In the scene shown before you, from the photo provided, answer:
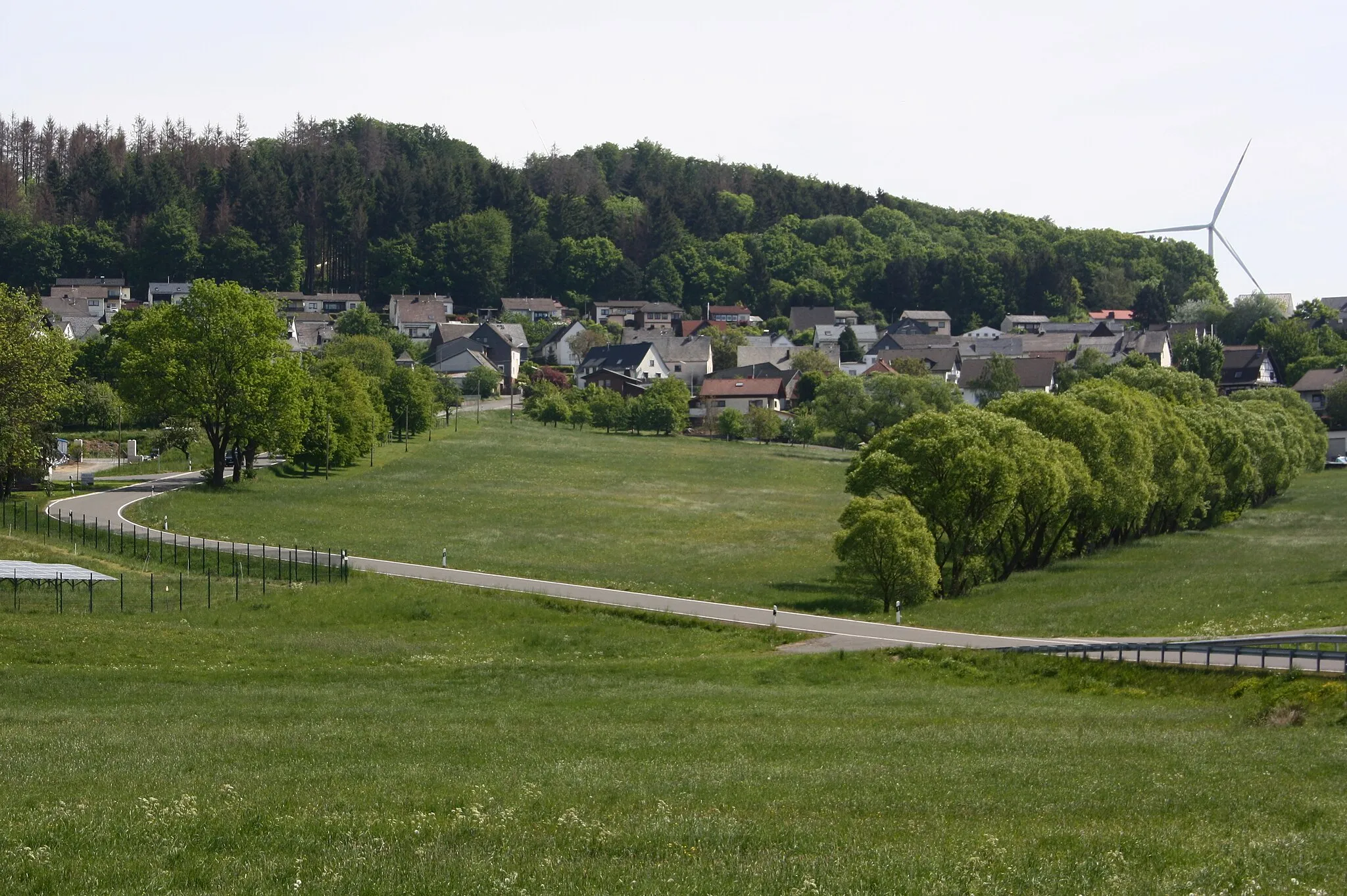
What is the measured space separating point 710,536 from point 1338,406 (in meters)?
104

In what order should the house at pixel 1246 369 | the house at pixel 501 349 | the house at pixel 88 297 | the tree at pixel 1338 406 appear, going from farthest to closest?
the house at pixel 501 349 < the house at pixel 88 297 < the house at pixel 1246 369 < the tree at pixel 1338 406

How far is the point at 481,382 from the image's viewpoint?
156875mm

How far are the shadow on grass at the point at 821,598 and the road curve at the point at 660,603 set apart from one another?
1812 millimetres

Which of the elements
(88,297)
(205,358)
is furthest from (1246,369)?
(88,297)

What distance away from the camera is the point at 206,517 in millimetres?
65125

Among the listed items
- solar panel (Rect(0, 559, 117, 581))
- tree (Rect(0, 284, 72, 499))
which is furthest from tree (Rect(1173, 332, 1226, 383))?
solar panel (Rect(0, 559, 117, 581))

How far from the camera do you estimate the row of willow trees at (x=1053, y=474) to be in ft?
184

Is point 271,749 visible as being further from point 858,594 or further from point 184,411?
point 184,411

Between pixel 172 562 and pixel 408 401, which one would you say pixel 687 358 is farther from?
pixel 172 562

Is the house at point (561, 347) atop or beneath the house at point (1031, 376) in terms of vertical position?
atop

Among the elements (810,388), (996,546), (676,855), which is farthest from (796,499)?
(676,855)

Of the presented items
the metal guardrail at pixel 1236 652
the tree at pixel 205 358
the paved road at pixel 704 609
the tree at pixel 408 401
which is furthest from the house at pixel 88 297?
the metal guardrail at pixel 1236 652

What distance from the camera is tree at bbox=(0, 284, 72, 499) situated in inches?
2275

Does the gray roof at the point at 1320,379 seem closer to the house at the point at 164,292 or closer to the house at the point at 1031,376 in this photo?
the house at the point at 1031,376
